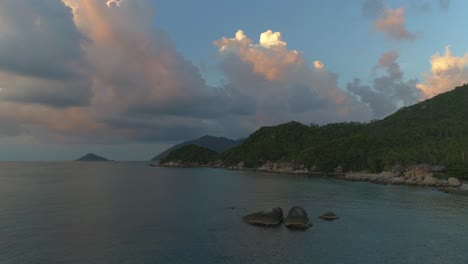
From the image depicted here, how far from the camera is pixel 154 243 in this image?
50719mm

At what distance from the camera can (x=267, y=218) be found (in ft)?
208

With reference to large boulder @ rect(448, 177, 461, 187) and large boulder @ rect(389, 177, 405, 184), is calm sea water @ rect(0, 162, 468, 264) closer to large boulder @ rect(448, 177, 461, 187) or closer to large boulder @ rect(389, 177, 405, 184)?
large boulder @ rect(448, 177, 461, 187)

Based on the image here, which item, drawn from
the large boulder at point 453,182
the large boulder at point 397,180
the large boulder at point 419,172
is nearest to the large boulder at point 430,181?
the large boulder at point 419,172

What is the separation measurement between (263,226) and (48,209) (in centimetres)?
5085

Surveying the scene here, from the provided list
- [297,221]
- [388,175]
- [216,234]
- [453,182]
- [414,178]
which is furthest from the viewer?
[388,175]

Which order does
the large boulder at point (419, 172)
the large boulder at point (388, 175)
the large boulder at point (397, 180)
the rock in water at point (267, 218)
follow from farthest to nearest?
1. the large boulder at point (388, 175)
2. the large boulder at point (419, 172)
3. the large boulder at point (397, 180)
4. the rock in water at point (267, 218)

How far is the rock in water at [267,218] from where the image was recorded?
205 feet

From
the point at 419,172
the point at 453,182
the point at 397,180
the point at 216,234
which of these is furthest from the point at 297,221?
the point at 419,172

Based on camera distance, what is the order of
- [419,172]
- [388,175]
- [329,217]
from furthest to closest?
[388,175] < [419,172] < [329,217]

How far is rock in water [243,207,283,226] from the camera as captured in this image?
62591 millimetres

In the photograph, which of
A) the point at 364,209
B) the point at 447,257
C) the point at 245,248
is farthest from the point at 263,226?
the point at 364,209

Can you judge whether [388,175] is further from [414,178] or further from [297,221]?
[297,221]

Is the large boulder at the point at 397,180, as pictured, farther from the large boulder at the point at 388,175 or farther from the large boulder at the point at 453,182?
the large boulder at the point at 453,182

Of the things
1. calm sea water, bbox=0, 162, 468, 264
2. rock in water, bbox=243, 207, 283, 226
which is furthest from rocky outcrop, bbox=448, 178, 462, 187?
rock in water, bbox=243, 207, 283, 226
